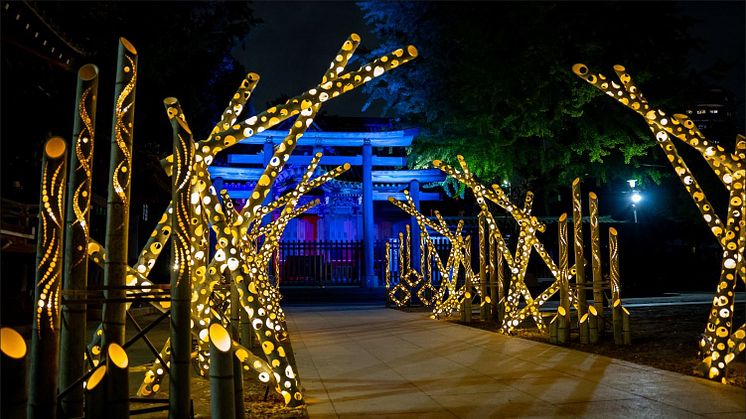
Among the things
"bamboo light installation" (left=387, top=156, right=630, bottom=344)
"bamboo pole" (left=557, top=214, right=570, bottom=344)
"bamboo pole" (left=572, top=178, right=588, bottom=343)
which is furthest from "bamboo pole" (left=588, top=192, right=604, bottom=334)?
"bamboo pole" (left=557, top=214, right=570, bottom=344)

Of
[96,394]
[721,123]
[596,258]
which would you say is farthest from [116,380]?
[721,123]

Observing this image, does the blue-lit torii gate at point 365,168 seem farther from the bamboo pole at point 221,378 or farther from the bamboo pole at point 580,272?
the bamboo pole at point 221,378

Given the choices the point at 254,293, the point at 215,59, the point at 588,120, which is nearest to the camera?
the point at 254,293

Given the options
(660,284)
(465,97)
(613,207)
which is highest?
(465,97)

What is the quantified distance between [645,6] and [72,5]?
10682 millimetres

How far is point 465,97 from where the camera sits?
11312 millimetres

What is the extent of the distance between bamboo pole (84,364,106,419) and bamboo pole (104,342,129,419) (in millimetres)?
82

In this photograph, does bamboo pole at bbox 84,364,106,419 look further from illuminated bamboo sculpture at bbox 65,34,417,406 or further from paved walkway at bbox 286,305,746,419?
paved walkway at bbox 286,305,746,419

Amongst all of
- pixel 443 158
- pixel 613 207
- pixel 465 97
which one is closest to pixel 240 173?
pixel 443 158

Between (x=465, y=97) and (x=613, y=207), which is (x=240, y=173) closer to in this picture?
(x=465, y=97)

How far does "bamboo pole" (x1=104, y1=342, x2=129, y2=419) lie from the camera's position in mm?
2844

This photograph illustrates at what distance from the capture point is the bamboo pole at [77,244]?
329 cm

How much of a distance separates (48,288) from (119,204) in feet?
2.57

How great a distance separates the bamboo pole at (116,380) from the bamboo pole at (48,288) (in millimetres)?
255
